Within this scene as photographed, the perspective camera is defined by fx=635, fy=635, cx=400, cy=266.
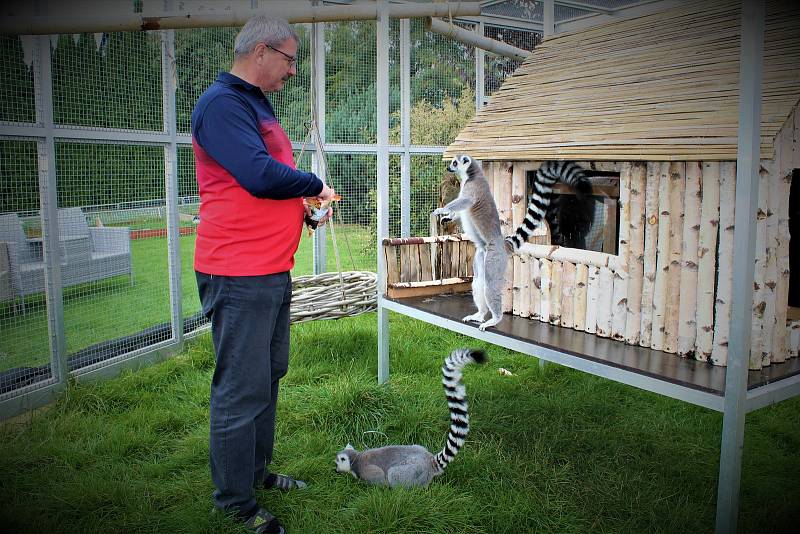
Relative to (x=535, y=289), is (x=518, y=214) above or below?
above

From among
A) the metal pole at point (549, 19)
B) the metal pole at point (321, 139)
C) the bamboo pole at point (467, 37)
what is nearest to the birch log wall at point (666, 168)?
the metal pole at point (549, 19)

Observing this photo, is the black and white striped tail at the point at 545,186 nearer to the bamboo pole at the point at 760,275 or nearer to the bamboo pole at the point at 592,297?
the bamboo pole at the point at 592,297

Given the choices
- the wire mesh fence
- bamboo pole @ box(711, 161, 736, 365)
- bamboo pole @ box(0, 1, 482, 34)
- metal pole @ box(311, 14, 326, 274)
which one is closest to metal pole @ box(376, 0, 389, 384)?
bamboo pole @ box(0, 1, 482, 34)

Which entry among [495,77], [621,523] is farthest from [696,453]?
[495,77]

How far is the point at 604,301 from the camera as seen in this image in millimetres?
3859

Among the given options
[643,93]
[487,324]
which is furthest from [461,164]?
[643,93]

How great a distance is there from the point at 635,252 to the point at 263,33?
2359 millimetres

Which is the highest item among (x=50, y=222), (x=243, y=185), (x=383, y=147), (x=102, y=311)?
(x=383, y=147)

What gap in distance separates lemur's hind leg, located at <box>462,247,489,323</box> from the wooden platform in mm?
123

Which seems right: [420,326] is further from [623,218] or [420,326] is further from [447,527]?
[447,527]

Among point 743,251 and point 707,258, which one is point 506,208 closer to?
point 707,258

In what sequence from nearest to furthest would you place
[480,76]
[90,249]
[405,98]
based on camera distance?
1. [90,249]
2. [405,98]
3. [480,76]

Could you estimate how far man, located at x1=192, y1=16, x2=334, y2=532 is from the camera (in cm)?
283

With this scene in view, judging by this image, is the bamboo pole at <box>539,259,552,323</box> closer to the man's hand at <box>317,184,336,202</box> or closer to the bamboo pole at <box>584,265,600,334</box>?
the bamboo pole at <box>584,265,600,334</box>
